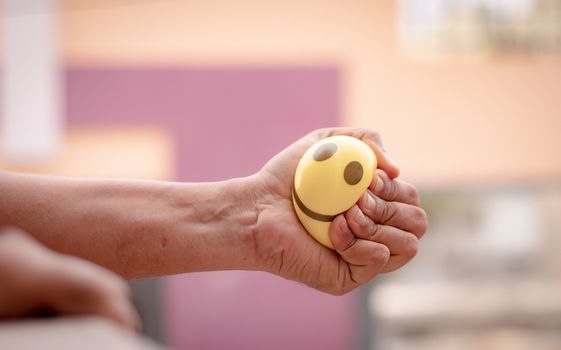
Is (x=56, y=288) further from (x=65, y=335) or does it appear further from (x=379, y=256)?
(x=379, y=256)

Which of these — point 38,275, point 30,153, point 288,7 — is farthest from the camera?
point 288,7

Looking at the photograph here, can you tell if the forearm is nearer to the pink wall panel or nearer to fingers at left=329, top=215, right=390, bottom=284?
fingers at left=329, top=215, right=390, bottom=284

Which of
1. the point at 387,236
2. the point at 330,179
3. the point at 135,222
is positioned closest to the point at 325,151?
the point at 330,179

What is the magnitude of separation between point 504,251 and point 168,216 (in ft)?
10.6

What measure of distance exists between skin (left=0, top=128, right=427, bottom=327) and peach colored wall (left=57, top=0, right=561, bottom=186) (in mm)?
3041

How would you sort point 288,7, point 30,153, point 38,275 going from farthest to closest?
point 288,7
point 30,153
point 38,275

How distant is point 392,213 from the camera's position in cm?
122

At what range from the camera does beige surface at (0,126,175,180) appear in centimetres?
414

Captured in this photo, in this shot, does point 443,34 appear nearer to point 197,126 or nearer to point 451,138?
point 451,138

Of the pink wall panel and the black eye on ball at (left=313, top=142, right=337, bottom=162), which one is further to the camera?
the pink wall panel

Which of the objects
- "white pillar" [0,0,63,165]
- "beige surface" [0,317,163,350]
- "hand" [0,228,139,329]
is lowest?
"beige surface" [0,317,163,350]

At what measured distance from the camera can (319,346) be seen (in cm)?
448

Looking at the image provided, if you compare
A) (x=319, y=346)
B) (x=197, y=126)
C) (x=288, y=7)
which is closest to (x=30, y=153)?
(x=197, y=126)

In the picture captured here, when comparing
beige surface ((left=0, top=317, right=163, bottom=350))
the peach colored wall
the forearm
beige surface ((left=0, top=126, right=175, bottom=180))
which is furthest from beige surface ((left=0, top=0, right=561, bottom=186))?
the forearm
